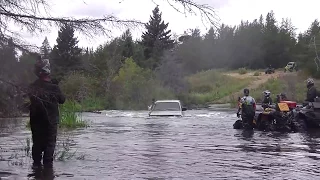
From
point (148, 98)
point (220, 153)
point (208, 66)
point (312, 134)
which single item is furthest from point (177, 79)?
point (220, 153)

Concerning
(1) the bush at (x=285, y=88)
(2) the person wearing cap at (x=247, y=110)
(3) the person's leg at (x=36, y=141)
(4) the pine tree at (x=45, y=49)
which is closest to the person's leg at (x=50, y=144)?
(3) the person's leg at (x=36, y=141)

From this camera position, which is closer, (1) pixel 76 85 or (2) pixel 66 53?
(2) pixel 66 53

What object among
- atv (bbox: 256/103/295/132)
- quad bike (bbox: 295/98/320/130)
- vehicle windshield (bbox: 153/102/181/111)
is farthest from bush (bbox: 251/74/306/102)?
atv (bbox: 256/103/295/132)

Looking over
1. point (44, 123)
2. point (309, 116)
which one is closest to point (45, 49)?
point (44, 123)

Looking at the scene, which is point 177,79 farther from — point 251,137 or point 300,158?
point 300,158

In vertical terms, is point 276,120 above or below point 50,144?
above

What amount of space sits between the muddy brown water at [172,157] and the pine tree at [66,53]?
964 millimetres

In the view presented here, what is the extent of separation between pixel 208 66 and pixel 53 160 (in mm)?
88538

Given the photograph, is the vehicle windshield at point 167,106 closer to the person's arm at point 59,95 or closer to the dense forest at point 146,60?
the dense forest at point 146,60

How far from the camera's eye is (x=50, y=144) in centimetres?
877

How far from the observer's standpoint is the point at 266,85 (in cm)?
6278

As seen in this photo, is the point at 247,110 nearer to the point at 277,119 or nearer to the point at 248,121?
the point at 248,121

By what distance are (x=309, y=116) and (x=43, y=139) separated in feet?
38.5

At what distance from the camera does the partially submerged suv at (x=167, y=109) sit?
23.9 metres
